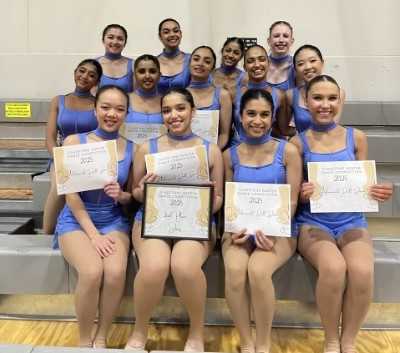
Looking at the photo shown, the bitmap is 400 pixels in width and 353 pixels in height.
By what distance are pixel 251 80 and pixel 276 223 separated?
107 cm

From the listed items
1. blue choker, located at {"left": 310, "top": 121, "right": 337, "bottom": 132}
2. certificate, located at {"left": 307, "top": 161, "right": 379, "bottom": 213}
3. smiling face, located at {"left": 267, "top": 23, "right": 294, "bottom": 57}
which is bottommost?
certificate, located at {"left": 307, "top": 161, "right": 379, "bottom": 213}

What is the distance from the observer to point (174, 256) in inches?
73.6

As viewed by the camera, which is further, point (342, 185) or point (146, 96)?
point (146, 96)

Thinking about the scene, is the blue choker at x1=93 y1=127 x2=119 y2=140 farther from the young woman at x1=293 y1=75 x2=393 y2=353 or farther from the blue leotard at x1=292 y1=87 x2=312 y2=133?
the blue leotard at x1=292 y1=87 x2=312 y2=133

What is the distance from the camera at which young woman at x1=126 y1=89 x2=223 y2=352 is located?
183 centimetres

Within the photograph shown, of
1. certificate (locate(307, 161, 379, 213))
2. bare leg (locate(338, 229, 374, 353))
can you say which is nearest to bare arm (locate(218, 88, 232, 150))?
certificate (locate(307, 161, 379, 213))

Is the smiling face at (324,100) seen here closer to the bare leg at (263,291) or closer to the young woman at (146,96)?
the bare leg at (263,291)

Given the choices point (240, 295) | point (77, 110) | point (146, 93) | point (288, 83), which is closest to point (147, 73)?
point (146, 93)

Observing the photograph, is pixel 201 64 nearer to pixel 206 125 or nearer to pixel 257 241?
pixel 206 125

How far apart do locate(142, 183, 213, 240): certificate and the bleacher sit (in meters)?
0.22

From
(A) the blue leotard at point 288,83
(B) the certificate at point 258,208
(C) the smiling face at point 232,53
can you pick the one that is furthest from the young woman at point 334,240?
(C) the smiling face at point 232,53

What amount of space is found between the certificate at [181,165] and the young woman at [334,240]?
0.43m

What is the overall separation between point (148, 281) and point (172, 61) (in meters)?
1.74

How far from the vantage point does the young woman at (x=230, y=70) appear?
2.96 meters
